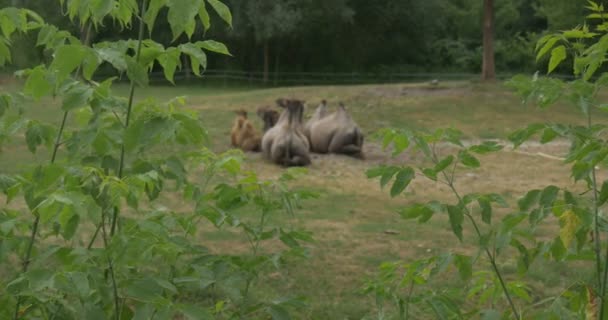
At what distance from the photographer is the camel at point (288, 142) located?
12328 millimetres

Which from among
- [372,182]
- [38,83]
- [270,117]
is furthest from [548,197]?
[270,117]

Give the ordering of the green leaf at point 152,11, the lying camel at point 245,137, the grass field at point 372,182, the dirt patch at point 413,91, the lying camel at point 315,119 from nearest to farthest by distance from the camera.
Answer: the green leaf at point 152,11
the grass field at point 372,182
the lying camel at point 245,137
the lying camel at point 315,119
the dirt patch at point 413,91

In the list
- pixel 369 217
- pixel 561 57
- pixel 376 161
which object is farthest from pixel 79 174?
pixel 376 161

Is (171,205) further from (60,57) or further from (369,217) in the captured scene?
(60,57)

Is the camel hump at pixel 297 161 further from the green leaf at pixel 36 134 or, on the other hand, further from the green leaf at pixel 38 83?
the green leaf at pixel 38 83

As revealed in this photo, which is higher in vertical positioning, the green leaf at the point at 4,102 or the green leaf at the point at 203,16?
the green leaf at the point at 203,16

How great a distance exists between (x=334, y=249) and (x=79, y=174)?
5144 mm

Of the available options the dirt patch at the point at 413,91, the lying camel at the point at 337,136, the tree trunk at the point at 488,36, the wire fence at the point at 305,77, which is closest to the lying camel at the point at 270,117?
the lying camel at the point at 337,136

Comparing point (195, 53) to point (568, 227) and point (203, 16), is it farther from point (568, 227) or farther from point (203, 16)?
point (568, 227)

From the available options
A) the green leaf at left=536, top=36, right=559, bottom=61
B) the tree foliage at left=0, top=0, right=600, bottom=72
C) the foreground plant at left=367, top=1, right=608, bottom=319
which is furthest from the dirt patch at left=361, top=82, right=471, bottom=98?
the green leaf at left=536, top=36, right=559, bottom=61

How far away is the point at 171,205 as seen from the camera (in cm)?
935

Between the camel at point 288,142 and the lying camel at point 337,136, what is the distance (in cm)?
48

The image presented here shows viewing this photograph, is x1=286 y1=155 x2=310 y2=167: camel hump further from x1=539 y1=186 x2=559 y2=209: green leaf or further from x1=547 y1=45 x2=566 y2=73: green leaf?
x1=539 y1=186 x2=559 y2=209: green leaf

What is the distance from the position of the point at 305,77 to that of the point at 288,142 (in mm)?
29082
